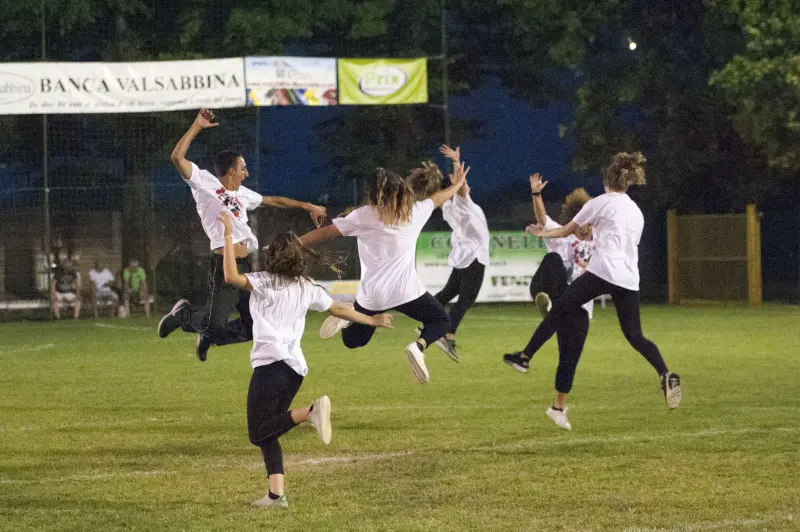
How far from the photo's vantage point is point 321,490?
805cm

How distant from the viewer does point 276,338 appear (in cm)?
757

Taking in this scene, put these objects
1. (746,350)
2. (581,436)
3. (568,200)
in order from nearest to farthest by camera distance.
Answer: (581,436) → (568,200) → (746,350)

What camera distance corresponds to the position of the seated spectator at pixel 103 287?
28703 mm

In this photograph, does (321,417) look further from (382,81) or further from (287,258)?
(382,81)

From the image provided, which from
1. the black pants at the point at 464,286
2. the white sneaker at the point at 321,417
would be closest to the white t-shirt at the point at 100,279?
the black pants at the point at 464,286

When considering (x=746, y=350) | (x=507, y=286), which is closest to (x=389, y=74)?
(x=507, y=286)

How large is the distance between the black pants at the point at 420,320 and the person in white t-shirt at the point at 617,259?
951mm

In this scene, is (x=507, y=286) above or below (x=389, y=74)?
below

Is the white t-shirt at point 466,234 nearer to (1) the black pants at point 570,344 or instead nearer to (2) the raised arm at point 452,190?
(2) the raised arm at point 452,190

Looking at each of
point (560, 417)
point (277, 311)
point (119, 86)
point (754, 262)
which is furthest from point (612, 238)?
point (754, 262)

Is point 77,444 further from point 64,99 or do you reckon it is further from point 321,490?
point 64,99

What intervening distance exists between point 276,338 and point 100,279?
22.2 meters

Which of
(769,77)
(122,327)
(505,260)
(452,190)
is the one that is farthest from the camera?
(505,260)

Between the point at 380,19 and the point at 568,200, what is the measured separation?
2364 cm
